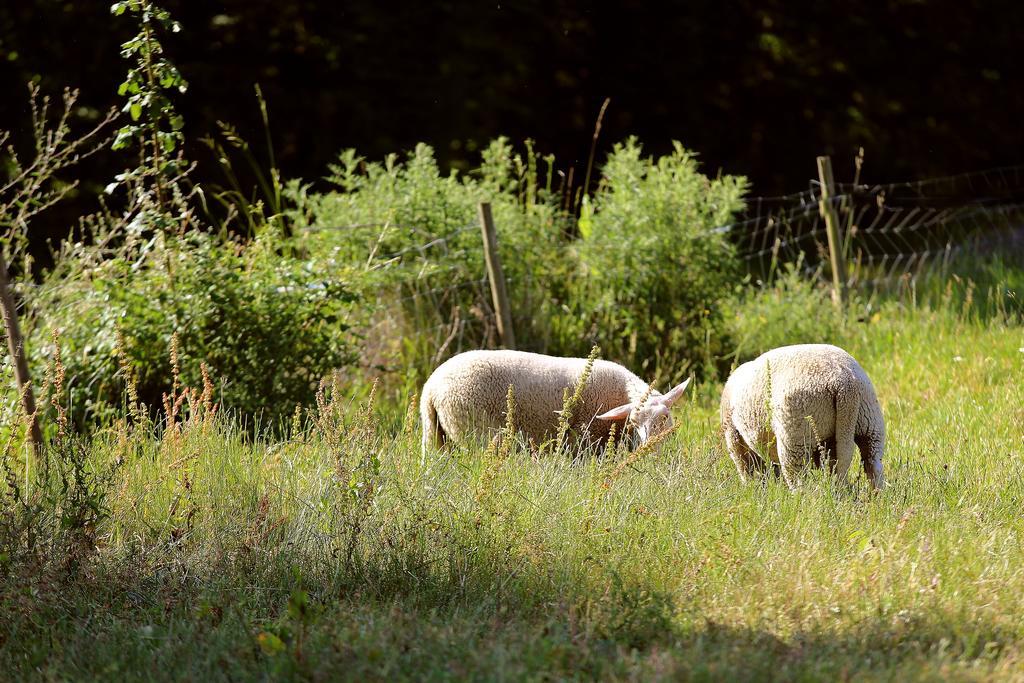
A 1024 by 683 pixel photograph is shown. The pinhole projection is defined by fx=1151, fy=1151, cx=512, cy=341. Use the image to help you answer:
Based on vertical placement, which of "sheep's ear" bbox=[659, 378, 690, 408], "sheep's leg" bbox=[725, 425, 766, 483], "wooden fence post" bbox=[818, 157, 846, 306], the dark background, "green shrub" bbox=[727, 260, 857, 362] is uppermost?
the dark background

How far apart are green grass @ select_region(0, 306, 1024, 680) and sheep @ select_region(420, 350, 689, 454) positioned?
1.01 ft

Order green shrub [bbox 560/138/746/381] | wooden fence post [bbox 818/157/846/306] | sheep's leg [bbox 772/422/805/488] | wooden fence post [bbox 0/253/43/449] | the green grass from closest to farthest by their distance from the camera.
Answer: the green grass → sheep's leg [bbox 772/422/805/488] → wooden fence post [bbox 0/253/43/449] → green shrub [bbox 560/138/746/381] → wooden fence post [bbox 818/157/846/306]

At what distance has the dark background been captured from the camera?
13.2 m

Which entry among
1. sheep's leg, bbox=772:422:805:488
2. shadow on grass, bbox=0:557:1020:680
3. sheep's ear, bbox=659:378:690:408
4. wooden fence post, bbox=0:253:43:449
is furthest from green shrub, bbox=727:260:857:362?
wooden fence post, bbox=0:253:43:449

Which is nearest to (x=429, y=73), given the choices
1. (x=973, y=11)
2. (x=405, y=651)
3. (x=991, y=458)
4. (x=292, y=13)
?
(x=292, y=13)

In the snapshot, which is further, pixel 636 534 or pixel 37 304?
pixel 37 304

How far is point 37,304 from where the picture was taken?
22.7 feet

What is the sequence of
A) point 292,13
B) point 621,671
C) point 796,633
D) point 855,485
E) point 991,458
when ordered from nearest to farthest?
1. point 621,671
2. point 796,633
3. point 855,485
4. point 991,458
5. point 292,13

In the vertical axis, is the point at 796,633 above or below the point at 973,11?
below

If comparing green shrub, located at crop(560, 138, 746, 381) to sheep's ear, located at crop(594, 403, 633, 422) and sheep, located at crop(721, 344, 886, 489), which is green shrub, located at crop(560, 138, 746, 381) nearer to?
sheep's ear, located at crop(594, 403, 633, 422)

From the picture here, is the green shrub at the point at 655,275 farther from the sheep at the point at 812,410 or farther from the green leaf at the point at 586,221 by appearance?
the sheep at the point at 812,410

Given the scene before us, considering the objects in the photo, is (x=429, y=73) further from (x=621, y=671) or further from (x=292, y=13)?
(x=621, y=671)

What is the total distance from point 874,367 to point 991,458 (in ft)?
7.45

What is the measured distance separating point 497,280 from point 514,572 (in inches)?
146
